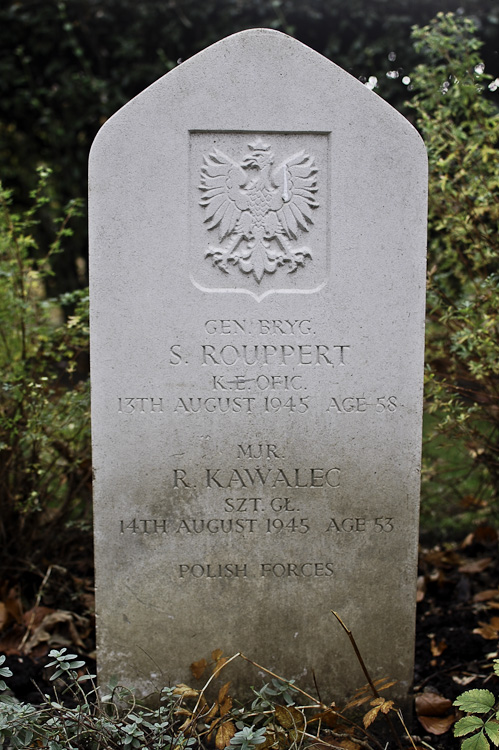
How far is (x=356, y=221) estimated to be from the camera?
8.46 ft

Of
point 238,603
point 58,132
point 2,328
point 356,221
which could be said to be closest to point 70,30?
point 58,132

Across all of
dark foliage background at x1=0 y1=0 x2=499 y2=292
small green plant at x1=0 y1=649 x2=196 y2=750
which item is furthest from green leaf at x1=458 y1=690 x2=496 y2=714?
dark foliage background at x1=0 y1=0 x2=499 y2=292

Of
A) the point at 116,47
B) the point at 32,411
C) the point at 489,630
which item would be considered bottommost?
the point at 489,630

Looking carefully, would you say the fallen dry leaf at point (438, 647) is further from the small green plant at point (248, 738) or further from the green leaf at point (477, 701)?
the small green plant at point (248, 738)

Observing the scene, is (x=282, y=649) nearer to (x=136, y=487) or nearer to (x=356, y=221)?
(x=136, y=487)

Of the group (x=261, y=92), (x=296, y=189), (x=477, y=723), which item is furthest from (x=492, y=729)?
(x=261, y=92)

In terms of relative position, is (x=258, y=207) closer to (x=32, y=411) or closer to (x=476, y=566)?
(x=32, y=411)

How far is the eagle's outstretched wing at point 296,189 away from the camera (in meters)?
2.59

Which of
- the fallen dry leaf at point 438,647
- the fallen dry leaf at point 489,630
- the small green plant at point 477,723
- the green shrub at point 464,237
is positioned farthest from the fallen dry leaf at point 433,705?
the green shrub at point 464,237

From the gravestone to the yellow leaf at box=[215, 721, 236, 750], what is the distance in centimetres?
47

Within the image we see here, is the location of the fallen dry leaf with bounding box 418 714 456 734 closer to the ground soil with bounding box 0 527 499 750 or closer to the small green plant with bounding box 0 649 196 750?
the ground soil with bounding box 0 527 499 750

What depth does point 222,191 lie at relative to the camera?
257cm

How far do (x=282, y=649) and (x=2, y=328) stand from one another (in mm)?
2147

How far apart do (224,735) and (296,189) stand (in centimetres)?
191
